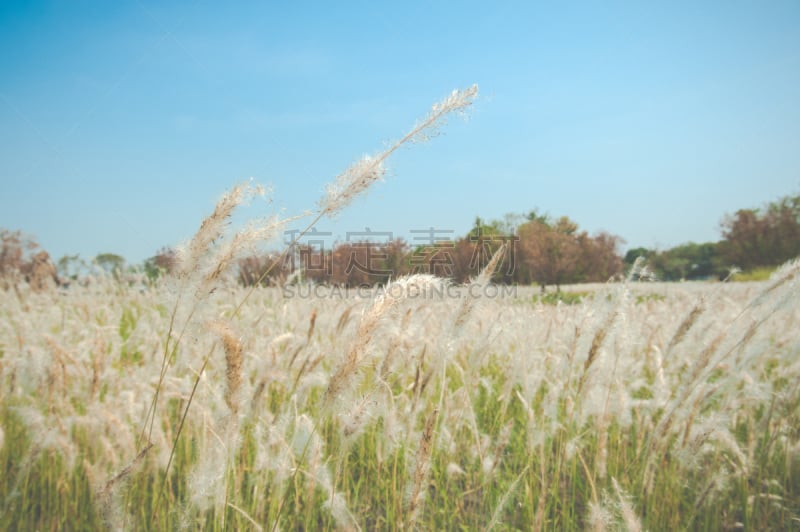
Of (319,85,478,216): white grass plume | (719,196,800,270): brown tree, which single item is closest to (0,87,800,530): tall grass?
(319,85,478,216): white grass plume

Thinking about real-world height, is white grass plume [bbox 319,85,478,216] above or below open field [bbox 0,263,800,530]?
above

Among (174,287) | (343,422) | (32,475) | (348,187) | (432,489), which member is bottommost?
(432,489)

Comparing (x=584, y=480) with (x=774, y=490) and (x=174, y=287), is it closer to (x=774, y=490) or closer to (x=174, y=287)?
(x=774, y=490)

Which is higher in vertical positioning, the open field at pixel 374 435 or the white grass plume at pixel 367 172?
the white grass plume at pixel 367 172

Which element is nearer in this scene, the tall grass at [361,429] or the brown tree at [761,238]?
the tall grass at [361,429]

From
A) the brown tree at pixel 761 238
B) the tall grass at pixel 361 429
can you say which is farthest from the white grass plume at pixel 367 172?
the brown tree at pixel 761 238

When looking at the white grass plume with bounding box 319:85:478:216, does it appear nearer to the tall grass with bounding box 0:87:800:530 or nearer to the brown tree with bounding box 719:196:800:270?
the tall grass with bounding box 0:87:800:530

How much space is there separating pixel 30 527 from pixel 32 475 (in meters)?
0.46

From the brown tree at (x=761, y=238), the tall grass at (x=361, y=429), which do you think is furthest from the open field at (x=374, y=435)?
the brown tree at (x=761, y=238)

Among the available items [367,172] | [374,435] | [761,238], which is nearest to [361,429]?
[367,172]

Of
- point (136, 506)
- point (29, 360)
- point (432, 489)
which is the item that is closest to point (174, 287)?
point (136, 506)

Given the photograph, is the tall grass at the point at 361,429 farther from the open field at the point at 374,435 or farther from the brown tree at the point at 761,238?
the brown tree at the point at 761,238

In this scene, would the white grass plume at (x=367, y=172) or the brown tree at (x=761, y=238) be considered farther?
the brown tree at (x=761, y=238)

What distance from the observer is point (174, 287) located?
4.46ft
